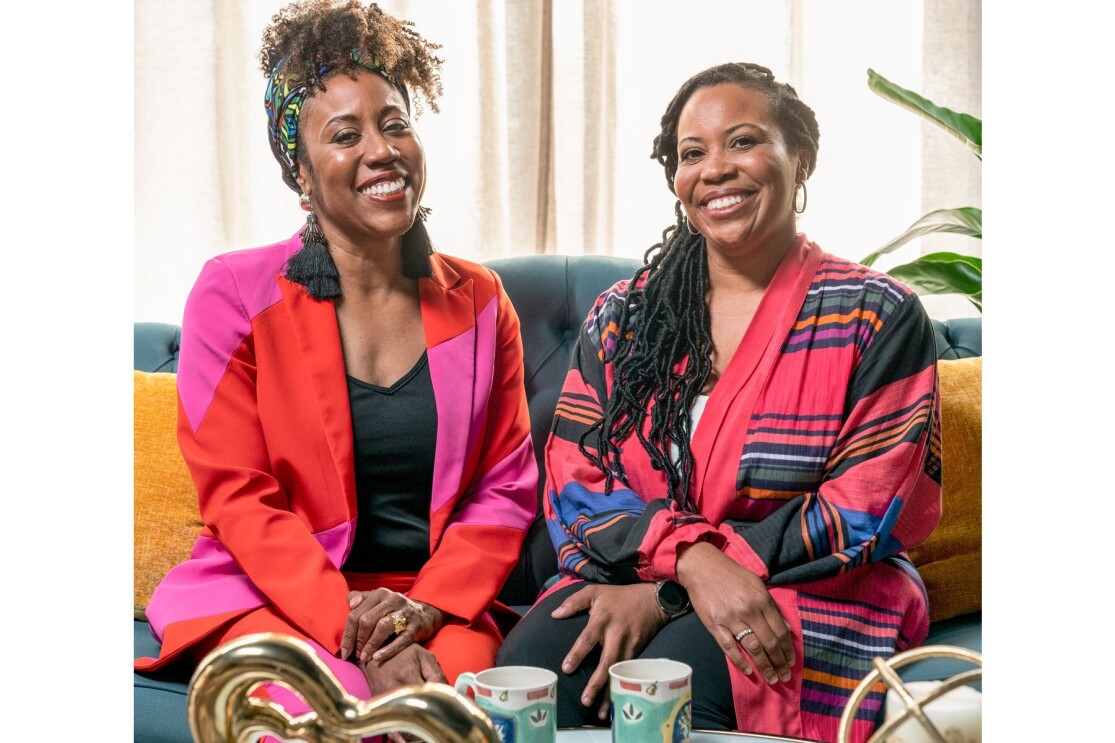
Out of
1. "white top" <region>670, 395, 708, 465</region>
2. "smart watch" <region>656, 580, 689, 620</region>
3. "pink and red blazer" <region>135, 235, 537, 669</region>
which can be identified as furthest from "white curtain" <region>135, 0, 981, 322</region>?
"smart watch" <region>656, 580, 689, 620</region>

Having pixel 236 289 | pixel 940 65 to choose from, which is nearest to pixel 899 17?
pixel 940 65

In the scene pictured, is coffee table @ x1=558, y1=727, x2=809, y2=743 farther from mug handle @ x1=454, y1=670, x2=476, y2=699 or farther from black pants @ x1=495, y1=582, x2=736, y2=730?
black pants @ x1=495, y1=582, x2=736, y2=730

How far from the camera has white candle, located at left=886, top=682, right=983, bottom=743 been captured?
2.41 ft

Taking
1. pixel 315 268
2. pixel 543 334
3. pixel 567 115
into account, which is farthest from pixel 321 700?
pixel 567 115

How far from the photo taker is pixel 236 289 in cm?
145

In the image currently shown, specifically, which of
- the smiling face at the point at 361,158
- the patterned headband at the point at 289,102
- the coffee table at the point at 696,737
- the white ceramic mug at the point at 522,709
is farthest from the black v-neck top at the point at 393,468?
the white ceramic mug at the point at 522,709

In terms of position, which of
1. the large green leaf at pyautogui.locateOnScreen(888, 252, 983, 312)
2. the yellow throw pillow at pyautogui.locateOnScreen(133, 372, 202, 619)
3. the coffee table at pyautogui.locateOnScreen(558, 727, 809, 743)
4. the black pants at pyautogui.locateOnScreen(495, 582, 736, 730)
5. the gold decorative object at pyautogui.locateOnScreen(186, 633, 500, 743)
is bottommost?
the black pants at pyautogui.locateOnScreen(495, 582, 736, 730)

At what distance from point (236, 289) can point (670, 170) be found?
26.6 inches

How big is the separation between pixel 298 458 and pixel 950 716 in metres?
0.98

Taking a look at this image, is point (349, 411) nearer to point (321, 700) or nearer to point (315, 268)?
point (315, 268)

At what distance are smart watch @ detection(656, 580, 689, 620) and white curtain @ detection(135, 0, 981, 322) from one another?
2.28ft

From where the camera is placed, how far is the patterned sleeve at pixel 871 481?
1.31 meters

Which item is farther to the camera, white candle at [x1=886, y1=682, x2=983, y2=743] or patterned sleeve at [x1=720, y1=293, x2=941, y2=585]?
patterned sleeve at [x1=720, y1=293, x2=941, y2=585]
